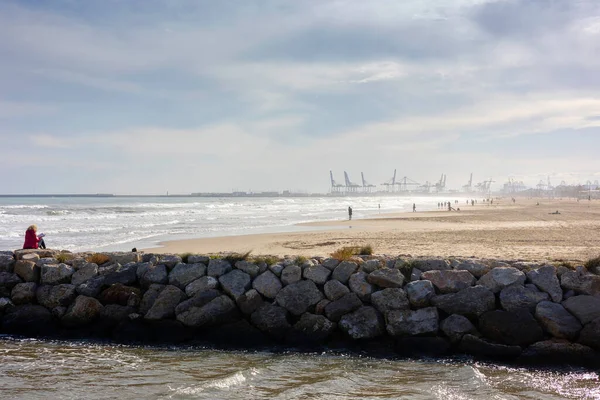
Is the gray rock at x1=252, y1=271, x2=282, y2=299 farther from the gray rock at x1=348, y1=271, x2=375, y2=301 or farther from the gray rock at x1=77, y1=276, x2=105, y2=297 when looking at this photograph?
the gray rock at x1=77, y1=276, x2=105, y2=297

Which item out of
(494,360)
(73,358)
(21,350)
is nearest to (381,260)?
(494,360)

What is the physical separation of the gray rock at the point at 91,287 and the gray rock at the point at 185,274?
1.17 meters

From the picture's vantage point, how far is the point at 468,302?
6.97 meters

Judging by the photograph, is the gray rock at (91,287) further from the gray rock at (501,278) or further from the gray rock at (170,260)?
the gray rock at (501,278)

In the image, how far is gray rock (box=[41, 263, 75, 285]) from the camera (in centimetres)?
818

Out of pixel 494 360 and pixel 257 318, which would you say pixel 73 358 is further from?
pixel 494 360

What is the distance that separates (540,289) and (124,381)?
5.75 metres

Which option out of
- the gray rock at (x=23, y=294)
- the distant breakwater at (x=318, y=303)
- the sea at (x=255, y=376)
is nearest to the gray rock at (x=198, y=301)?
the distant breakwater at (x=318, y=303)

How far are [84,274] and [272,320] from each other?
11.0ft

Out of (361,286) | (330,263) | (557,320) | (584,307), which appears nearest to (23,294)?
(330,263)

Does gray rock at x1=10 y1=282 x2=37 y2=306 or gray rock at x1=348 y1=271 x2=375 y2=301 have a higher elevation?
A: gray rock at x1=348 y1=271 x2=375 y2=301

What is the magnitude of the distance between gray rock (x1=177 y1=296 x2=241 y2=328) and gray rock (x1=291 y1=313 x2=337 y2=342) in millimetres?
999

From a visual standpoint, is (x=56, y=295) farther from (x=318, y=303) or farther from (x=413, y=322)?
(x=413, y=322)

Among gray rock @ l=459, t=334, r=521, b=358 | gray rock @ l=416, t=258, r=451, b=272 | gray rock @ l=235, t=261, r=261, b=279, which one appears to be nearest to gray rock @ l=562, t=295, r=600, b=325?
gray rock @ l=459, t=334, r=521, b=358
